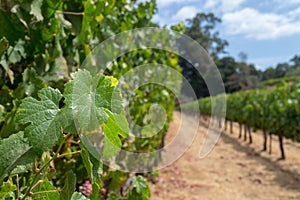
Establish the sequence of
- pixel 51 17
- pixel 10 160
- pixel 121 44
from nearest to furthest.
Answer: pixel 10 160 → pixel 51 17 → pixel 121 44

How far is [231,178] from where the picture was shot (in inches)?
321

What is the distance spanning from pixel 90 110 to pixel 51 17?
0.92m

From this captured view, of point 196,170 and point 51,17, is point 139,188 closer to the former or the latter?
point 51,17

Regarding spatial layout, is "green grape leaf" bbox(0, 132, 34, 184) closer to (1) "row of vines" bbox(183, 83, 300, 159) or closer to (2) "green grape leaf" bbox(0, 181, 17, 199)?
(2) "green grape leaf" bbox(0, 181, 17, 199)

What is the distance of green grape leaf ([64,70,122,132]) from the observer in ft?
2.13

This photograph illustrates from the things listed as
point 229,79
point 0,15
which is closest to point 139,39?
point 0,15

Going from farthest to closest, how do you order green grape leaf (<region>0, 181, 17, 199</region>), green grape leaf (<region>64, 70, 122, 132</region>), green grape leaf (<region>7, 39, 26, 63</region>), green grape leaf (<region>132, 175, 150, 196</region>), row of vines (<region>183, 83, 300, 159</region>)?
row of vines (<region>183, 83, 300, 159</region>) < green grape leaf (<region>132, 175, 150, 196</region>) < green grape leaf (<region>7, 39, 26, 63</region>) < green grape leaf (<region>0, 181, 17, 199</region>) < green grape leaf (<region>64, 70, 122, 132</region>)

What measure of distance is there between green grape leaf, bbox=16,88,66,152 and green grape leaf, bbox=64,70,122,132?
0.15ft

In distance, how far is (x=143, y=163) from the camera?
4.49 metres

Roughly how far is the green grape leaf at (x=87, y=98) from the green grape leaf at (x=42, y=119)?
0.04 meters

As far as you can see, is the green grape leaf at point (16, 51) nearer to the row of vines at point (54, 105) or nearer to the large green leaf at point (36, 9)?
the row of vines at point (54, 105)

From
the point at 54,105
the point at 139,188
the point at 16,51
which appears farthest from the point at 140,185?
the point at 54,105

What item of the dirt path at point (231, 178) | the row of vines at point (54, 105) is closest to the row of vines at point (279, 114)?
the dirt path at point (231, 178)

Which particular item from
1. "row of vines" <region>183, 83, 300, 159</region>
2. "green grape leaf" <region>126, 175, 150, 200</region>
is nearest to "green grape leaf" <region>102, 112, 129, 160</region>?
"green grape leaf" <region>126, 175, 150, 200</region>
